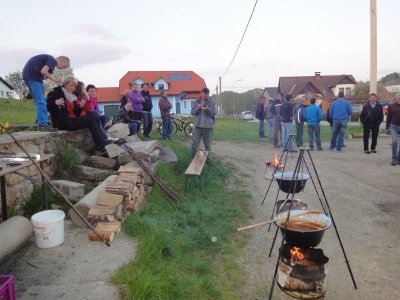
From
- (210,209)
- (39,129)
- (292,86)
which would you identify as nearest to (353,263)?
(210,209)

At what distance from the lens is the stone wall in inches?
Result: 180

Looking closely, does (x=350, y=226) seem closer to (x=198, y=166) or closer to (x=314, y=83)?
(x=198, y=166)

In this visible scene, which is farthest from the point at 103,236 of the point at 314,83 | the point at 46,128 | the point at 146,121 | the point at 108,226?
the point at 314,83

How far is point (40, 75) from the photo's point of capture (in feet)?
20.7

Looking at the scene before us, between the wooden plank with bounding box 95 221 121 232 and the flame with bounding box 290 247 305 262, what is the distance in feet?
6.67

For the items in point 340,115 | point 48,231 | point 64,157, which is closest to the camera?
point 48,231

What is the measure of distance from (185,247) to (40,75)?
412cm

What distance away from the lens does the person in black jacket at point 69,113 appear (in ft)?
20.6

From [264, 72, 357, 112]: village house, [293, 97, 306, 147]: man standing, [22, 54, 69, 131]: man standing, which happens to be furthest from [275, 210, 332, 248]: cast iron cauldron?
[264, 72, 357, 112]: village house

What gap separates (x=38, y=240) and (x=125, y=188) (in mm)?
1325

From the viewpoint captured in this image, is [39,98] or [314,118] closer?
[39,98]

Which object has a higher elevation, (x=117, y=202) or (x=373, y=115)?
(x=373, y=115)

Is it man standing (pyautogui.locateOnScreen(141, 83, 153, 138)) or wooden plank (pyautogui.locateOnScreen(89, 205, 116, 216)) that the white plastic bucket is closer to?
wooden plank (pyautogui.locateOnScreen(89, 205, 116, 216))

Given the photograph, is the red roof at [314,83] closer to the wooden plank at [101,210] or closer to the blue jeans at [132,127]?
the blue jeans at [132,127]
